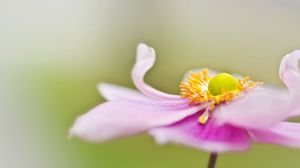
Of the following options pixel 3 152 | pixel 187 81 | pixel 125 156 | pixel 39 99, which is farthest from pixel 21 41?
pixel 187 81

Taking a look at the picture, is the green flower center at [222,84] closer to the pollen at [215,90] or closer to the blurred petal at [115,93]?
the pollen at [215,90]

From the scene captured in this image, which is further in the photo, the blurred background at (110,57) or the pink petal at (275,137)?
the blurred background at (110,57)

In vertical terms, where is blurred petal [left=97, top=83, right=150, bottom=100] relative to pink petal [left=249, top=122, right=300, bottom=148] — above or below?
above

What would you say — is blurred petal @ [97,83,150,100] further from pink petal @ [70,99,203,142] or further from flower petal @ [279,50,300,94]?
flower petal @ [279,50,300,94]

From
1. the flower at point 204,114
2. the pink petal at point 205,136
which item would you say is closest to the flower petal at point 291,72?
the flower at point 204,114

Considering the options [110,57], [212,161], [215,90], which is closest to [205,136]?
[212,161]

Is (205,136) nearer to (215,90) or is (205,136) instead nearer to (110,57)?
(215,90)

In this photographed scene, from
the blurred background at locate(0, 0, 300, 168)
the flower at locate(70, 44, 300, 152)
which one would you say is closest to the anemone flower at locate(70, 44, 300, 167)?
the flower at locate(70, 44, 300, 152)
